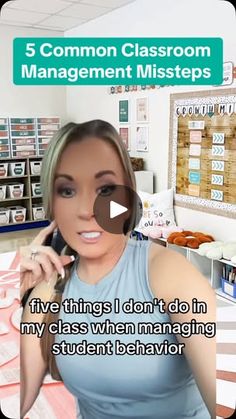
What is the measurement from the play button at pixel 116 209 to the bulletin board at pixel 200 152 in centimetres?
32

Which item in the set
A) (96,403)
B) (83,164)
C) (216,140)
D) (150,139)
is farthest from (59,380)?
(216,140)

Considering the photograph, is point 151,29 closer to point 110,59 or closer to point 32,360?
point 110,59

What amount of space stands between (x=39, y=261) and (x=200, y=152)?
0.55 m

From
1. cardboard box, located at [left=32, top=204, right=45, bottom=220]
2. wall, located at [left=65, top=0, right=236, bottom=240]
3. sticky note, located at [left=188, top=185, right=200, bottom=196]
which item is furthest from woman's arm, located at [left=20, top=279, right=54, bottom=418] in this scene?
sticky note, located at [left=188, top=185, right=200, bottom=196]

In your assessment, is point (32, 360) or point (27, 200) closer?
point (32, 360)

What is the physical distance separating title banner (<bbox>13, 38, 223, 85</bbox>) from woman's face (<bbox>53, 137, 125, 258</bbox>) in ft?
0.53

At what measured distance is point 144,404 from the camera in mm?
846

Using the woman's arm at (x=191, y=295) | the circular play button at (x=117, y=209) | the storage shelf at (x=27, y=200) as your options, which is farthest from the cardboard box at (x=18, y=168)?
the woman's arm at (x=191, y=295)

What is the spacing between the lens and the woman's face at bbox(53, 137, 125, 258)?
795 millimetres

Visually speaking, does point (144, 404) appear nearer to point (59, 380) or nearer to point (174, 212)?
point (59, 380)

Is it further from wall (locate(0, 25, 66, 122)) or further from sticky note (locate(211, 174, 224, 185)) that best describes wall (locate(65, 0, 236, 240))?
sticky note (locate(211, 174, 224, 185))

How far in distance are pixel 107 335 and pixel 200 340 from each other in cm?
19

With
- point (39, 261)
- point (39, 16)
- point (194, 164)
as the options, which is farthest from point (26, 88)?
point (194, 164)

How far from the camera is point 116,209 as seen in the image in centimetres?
82
